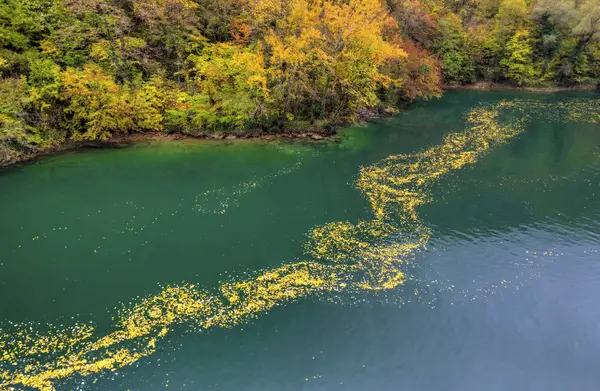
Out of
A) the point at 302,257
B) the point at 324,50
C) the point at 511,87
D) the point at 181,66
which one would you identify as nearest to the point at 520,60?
the point at 511,87

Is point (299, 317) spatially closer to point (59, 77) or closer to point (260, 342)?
point (260, 342)

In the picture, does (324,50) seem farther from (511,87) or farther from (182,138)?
(511,87)

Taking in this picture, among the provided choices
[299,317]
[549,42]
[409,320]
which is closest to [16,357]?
[299,317]

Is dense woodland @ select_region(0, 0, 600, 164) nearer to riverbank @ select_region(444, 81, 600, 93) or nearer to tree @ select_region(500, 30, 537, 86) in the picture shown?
riverbank @ select_region(444, 81, 600, 93)

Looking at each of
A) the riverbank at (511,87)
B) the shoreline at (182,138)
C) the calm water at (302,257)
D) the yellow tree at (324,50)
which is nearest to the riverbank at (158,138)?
the shoreline at (182,138)

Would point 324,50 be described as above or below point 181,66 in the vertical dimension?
above
